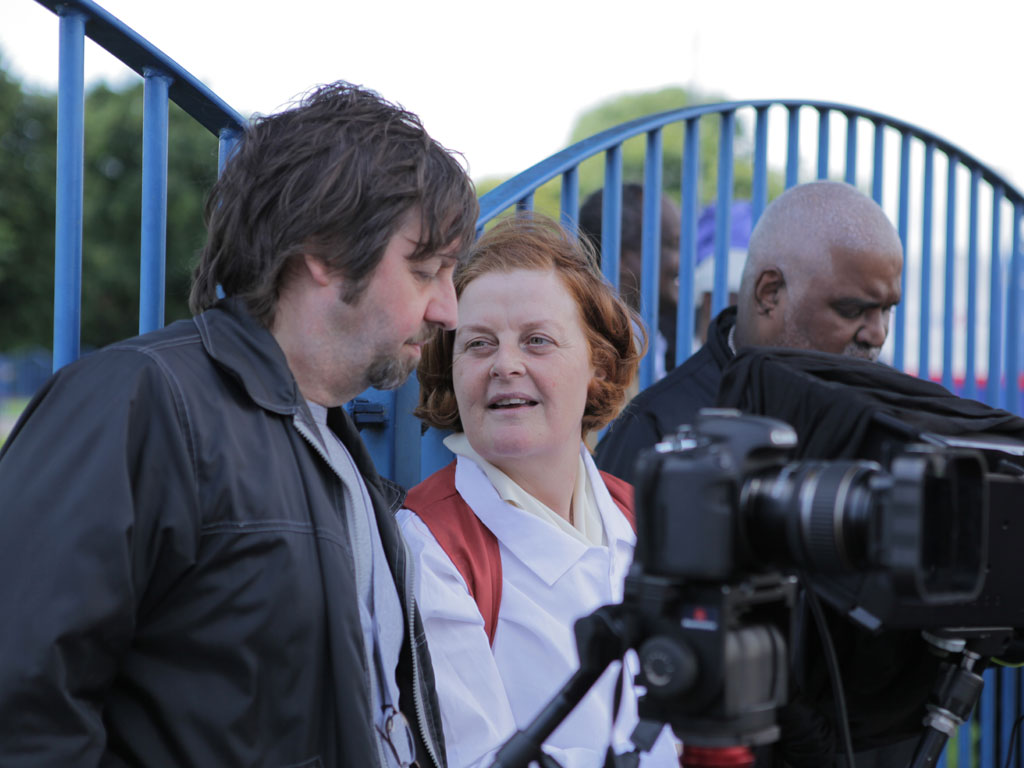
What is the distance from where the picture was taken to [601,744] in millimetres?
2127

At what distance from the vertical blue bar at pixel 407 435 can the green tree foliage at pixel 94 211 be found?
26.8 meters

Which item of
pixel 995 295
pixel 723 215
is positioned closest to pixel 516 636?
pixel 723 215

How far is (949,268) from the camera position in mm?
4461

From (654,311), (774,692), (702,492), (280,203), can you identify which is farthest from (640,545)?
(654,311)

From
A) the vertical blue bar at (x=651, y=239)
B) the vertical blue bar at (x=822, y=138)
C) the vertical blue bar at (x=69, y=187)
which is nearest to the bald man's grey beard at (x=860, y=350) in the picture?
the vertical blue bar at (x=651, y=239)

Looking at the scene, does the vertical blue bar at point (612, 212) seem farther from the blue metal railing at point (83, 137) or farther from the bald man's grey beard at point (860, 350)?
the blue metal railing at point (83, 137)

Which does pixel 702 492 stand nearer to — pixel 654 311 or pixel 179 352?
pixel 179 352

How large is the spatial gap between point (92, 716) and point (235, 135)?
140cm

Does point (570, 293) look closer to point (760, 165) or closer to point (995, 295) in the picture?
point (760, 165)

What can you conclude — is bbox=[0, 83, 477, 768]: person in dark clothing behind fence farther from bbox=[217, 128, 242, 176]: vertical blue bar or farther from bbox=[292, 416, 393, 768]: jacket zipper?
bbox=[217, 128, 242, 176]: vertical blue bar

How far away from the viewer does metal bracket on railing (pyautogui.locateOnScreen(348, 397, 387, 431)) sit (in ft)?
8.98

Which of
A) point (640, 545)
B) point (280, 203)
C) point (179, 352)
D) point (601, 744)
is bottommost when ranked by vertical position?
point (601, 744)

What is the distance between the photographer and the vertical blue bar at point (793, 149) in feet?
12.7

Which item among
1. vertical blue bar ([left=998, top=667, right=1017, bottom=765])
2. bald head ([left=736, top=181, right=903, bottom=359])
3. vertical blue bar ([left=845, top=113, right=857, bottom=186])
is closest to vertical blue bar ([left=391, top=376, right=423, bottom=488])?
bald head ([left=736, top=181, right=903, bottom=359])
